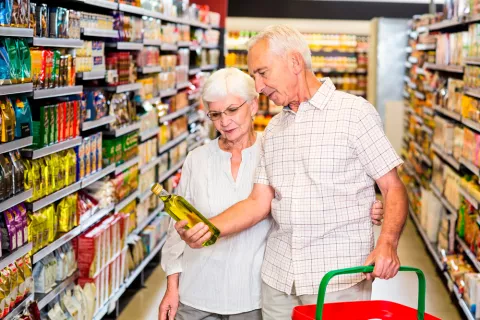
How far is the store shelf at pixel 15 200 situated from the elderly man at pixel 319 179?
1088mm

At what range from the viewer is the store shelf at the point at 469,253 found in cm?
565

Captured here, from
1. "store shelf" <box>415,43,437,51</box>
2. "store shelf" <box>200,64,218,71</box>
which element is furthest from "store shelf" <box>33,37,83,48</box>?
"store shelf" <box>200,64,218,71</box>

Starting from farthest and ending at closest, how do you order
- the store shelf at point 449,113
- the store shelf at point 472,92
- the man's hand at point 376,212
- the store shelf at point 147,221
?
the store shelf at point 449,113 < the store shelf at point 147,221 < the store shelf at point 472,92 < the man's hand at point 376,212

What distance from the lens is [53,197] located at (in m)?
4.33

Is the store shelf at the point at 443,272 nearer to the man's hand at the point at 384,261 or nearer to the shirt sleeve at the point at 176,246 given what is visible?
the shirt sleeve at the point at 176,246

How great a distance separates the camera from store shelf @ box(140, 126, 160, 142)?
22.1 ft

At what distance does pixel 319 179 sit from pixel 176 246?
30.9 inches

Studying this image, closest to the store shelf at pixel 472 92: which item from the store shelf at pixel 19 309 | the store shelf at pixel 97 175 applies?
the store shelf at pixel 97 175

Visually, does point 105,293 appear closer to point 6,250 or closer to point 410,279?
point 6,250

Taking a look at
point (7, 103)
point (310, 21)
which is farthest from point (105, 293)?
point (310, 21)

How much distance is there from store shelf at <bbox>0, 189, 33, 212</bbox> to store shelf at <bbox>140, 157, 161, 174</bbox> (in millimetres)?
2871

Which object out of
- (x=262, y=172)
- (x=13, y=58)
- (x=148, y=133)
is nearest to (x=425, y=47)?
(x=148, y=133)

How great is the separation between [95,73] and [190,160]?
82.7 inches

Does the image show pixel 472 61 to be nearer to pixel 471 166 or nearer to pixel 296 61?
pixel 471 166
